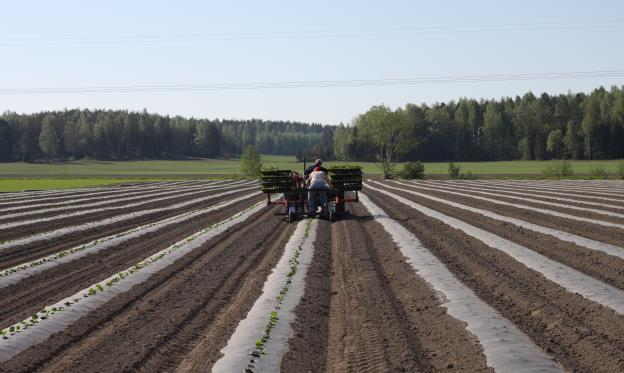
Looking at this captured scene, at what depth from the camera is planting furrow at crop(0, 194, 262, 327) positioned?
30.6 ft

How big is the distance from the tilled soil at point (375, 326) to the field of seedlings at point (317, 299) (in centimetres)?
3

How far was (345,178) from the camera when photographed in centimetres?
2223

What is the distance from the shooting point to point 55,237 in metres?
17.3

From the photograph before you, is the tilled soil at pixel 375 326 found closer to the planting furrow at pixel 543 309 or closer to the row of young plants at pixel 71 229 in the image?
the planting furrow at pixel 543 309

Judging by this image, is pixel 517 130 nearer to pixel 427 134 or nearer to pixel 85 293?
pixel 427 134

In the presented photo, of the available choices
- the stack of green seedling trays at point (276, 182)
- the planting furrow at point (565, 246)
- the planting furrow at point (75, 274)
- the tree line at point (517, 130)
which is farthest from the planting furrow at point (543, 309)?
the tree line at point (517, 130)

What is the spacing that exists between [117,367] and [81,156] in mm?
152084

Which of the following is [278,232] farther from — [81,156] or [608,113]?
[81,156]

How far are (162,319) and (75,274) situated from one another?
4130 millimetres

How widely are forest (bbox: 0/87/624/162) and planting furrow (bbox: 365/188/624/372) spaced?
255 feet

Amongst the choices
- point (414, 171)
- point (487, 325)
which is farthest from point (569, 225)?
point (414, 171)

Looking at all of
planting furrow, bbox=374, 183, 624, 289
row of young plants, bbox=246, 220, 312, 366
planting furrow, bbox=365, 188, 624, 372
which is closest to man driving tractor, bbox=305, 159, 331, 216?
planting furrow, bbox=374, 183, 624, 289

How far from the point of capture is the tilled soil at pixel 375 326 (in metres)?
6.43

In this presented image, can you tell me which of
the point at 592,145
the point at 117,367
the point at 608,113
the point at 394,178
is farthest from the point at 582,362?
the point at 608,113
